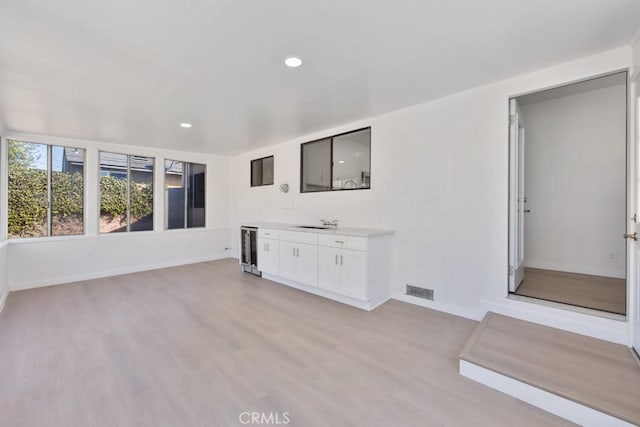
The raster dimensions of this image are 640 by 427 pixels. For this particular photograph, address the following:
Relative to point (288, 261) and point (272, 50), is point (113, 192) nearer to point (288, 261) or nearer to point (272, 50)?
point (288, 261)

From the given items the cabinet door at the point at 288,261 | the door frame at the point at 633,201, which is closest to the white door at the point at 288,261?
the cabinet door at the point at 288,261

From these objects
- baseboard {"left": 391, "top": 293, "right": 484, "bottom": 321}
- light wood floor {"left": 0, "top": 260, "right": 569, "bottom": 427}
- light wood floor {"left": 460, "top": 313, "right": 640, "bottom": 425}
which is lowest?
light wood floor {"left": 0, "top": 260, "right": 569, "bottom": 427}

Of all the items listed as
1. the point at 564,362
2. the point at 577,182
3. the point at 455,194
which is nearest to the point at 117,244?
the point at 455,194

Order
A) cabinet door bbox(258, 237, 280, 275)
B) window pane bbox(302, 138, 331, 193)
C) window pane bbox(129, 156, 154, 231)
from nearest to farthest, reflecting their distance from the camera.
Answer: cabinet door bbox(258, 237, 280, 275)
window pane bbox(302, 138, 331, 193)
window pane bbox(129, 156, 154, 231)

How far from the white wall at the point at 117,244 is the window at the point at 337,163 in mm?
Answer: 2651

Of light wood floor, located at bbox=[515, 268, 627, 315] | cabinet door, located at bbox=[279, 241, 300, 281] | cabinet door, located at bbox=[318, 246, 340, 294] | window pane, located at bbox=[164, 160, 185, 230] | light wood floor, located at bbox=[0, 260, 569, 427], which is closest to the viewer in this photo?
light wood floor, located at bbox=[0, 260, 569, 427]

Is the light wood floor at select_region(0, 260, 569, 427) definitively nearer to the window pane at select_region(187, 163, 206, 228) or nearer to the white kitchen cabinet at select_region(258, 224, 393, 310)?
the white kitchen cabinet at select_region(258, 224, 393, 310)

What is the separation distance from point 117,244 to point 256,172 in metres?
2.89

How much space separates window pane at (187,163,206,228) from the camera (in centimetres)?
614

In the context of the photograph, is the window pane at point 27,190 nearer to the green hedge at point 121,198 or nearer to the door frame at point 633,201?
the green hedge at point 121,198

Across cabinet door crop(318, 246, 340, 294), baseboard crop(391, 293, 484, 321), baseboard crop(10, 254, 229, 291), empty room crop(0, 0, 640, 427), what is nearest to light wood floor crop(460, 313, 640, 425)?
empty room crop(0, 0, 640, 427)

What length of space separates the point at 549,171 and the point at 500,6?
332cm

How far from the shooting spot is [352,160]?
13.9 ft

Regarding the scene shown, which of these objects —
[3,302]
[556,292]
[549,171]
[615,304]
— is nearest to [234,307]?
[3,302]
